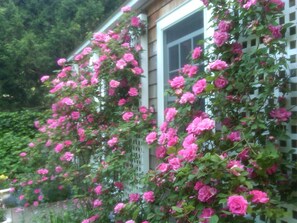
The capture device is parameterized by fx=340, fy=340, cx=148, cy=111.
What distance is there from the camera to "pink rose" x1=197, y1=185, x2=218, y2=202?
1.87 meters

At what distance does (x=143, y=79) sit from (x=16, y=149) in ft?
14.4

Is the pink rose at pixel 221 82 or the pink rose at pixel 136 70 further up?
the pink rose at pixel 136 70

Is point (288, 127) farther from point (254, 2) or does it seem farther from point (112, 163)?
point (112, 163)

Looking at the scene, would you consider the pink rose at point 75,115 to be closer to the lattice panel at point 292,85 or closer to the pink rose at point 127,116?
the pink rose at point 127,116

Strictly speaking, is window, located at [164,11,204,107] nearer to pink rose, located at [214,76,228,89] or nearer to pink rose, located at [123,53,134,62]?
pink rose, located at [123,53,134,62]

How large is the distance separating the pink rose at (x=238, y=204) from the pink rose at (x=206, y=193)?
212mm

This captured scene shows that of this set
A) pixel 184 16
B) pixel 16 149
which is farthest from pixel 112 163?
pixel 16 149

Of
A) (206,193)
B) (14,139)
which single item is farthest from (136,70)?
(14,139)

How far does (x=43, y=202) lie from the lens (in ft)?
19.9

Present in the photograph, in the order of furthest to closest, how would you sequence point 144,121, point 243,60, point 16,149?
point 16,149 < point 144,121 < point 243,60

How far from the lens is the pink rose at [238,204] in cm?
163

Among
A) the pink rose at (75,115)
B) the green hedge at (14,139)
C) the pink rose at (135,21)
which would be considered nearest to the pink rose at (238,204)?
the pink rose at (135,21)

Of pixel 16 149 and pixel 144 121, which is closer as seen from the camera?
pixel 144 121

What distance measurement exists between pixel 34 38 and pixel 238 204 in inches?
450
